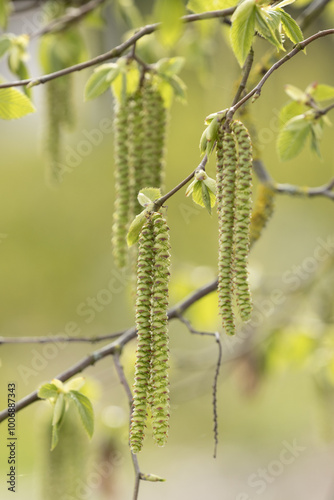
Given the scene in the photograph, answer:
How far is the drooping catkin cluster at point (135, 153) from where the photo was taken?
3.52 feet

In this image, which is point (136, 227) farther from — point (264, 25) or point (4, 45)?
point (4, 45)

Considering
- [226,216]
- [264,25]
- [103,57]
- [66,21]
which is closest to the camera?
[226,216]

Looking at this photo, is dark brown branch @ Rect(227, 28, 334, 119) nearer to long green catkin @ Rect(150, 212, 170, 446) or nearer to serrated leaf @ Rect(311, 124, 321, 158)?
long green catkin @ Rect(150, 212, 170, 446)

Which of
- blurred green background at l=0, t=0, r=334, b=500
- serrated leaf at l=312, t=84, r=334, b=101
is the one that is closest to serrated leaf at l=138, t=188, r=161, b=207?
serrated leaf at l=312, t=84, r=334, b=101

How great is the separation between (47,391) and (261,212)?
1.73ft

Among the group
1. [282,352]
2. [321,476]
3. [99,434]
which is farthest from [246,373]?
[321,476]

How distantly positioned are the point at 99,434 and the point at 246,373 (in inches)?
22.0

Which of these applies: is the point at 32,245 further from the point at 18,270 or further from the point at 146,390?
the point at 146,390

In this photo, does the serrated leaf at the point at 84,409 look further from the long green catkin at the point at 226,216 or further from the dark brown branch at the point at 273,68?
the dark brown branch at the point at 273,68

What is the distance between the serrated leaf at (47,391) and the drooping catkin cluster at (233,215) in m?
0.38

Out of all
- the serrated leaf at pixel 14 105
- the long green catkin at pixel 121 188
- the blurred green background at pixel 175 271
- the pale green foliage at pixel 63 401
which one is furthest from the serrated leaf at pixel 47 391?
the blurred green background at pixel 175 271

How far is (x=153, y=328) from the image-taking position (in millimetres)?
750

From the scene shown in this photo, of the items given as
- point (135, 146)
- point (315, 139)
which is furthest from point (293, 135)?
point (135, 146)

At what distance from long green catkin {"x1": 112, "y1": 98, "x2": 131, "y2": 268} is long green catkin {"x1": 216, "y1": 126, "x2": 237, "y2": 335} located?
0.34 m
